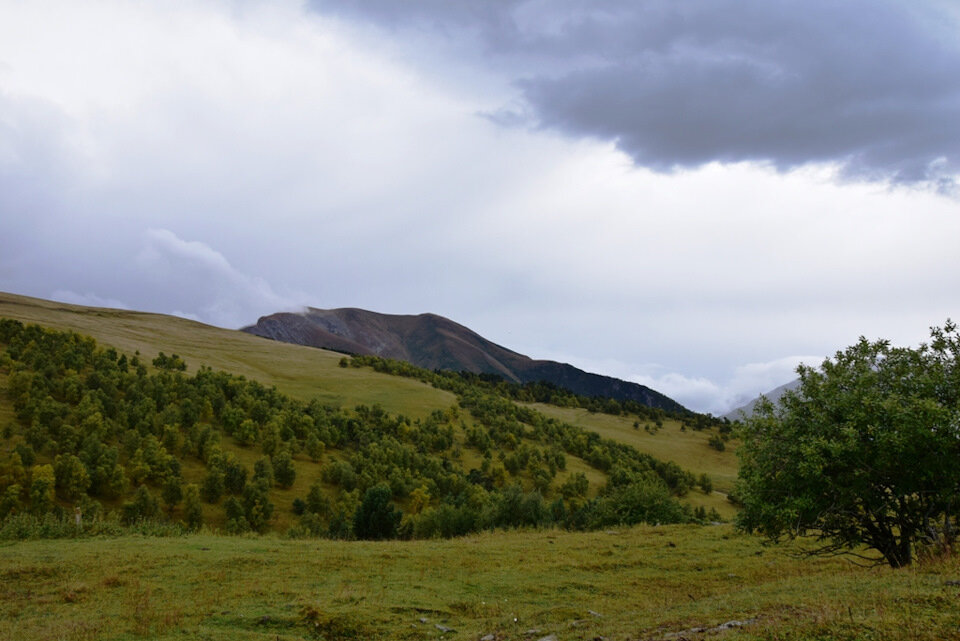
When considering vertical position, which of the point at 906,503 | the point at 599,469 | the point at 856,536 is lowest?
the point at 599,469

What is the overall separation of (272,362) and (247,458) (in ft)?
308

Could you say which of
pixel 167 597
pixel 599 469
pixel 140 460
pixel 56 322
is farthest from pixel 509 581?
pixel 56 322

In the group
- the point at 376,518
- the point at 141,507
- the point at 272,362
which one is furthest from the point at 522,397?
the point at 141,507

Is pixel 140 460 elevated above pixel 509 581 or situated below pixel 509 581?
below

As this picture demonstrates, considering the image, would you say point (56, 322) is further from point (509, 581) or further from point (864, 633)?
point (864, 633)

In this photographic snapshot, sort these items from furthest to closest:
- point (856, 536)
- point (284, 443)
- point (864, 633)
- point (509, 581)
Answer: point (284, 443), point (509, 581), point (856, 536), point (864, 633)

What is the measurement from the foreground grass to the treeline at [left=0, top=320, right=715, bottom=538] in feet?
52.6

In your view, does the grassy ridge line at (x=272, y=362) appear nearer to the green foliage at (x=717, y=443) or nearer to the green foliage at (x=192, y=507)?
the green foliage at (x=192, y=507)

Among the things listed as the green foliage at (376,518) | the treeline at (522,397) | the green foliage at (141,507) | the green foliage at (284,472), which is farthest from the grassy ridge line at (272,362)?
the green foliage at (376,518)

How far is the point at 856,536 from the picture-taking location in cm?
1773

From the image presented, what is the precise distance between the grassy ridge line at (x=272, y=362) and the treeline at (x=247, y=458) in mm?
17061

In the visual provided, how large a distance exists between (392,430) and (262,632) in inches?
3414

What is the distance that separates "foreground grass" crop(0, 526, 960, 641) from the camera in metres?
11.8

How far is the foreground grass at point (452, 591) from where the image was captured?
38.7 ft
